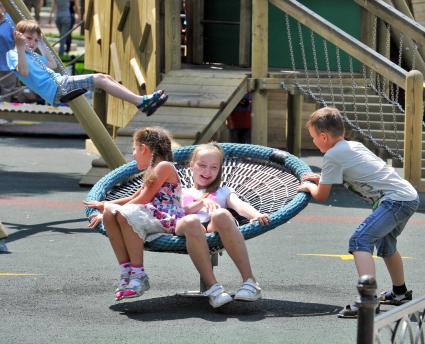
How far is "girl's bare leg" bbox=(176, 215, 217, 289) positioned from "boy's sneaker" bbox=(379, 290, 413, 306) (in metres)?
1.13

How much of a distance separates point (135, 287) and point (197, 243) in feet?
1.58

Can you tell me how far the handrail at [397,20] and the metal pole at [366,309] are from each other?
915 centimetres

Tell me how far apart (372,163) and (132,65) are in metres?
8.26

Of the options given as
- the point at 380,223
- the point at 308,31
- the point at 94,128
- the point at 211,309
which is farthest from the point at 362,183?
the point at 308,31

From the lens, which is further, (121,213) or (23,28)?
(23,28)

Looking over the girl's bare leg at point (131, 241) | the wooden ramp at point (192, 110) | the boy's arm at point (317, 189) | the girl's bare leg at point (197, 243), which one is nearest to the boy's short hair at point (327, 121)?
the boy's arm at point (317, 189)

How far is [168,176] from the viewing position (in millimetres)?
7145

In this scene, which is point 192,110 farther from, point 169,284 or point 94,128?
point 169,284

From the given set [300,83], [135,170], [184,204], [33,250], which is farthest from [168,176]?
[300,83]

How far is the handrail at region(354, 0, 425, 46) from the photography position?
12938mm

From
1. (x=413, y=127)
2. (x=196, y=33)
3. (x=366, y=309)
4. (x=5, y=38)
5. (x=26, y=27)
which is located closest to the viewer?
(x=366, y=309)

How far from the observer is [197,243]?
684 centimetres

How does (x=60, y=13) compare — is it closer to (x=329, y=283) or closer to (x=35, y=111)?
(x=35, y=111)

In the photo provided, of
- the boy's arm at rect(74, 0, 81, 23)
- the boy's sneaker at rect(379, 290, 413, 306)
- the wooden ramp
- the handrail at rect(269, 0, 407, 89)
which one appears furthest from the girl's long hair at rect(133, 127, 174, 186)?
the boy's arm at rect(74, 0, 81, 23)
